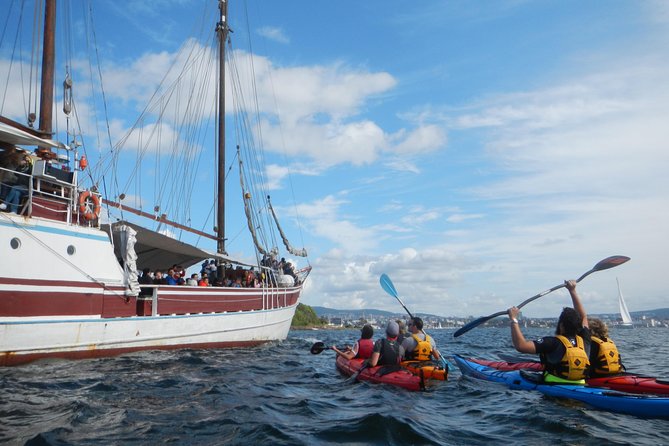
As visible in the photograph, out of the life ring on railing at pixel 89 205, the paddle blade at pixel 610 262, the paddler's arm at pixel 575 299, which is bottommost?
the paddler's arm at pixel 575 299

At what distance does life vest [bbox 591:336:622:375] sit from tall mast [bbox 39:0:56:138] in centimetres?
1883

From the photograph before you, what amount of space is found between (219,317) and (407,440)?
1533cm

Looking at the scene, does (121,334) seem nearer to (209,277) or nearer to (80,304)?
(80,304)

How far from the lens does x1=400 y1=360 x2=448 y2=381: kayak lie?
12.3 m

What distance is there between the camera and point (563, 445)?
7285mm

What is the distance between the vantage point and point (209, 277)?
24.6m

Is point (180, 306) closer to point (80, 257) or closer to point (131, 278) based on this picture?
point (131, 278)

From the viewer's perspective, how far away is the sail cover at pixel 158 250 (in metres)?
18.1

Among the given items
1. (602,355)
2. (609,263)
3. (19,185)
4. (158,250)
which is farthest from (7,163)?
(609,263)

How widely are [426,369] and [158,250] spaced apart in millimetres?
14796

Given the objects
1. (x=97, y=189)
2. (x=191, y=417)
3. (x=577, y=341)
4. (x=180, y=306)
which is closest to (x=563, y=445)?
(x=577, y=341)

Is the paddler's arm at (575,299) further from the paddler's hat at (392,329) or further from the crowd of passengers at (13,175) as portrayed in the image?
the crowd of passengers at (13,175)

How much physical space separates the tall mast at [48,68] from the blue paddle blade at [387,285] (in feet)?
46.4

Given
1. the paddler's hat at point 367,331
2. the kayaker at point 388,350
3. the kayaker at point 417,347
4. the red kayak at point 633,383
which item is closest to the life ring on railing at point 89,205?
the paddler's hat at point 367,331
